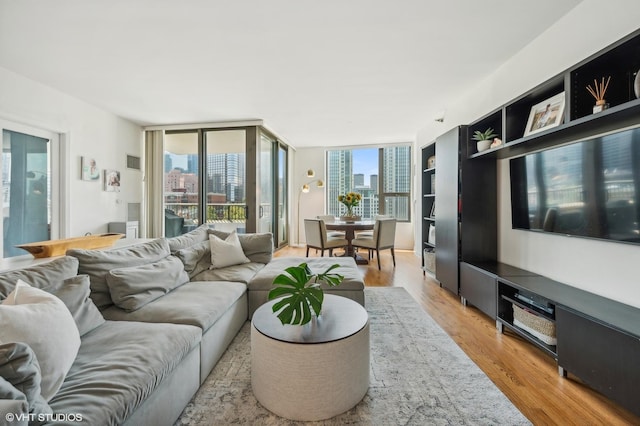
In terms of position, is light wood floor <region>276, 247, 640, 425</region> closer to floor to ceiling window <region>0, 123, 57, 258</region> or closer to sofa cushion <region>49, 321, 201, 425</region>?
sofa cushion <region>49, 321, 201, 425</region>

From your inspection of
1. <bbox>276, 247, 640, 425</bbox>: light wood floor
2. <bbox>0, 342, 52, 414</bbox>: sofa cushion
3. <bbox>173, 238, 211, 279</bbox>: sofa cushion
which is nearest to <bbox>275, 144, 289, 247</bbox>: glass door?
<bbox>173, 238, 211, 279</bbox>: sofa cushion

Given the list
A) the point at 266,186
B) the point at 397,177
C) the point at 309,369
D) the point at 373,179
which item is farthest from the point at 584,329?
the point at 373,179

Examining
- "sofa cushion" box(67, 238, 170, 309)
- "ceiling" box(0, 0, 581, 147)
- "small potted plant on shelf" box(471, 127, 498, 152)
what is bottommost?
"sofa cushion" box(67, 238, 170, 309)

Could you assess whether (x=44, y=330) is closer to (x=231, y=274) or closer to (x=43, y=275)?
(x=43, y=275)

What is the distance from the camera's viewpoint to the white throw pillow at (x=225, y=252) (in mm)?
2756

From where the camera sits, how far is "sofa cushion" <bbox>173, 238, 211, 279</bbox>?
245 cm

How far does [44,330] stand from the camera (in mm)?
1032

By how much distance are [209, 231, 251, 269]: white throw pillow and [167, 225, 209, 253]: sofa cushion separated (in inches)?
5.2

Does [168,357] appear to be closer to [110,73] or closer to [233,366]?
[233,366]

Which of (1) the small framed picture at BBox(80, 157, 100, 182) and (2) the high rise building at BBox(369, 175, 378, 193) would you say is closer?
(1) the small framed picture at BBox(80, 157, 100, 182)

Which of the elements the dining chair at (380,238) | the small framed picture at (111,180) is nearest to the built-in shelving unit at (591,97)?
the dining chair at (380,238)

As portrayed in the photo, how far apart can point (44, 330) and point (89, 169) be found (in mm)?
3958

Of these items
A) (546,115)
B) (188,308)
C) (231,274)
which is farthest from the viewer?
(231,274)

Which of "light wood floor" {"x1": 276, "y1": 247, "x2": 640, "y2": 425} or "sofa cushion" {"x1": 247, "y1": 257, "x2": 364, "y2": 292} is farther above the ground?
"sofa cushion" {"x1": 247, "y1": 257, "x2": 364, "y2": 292}
